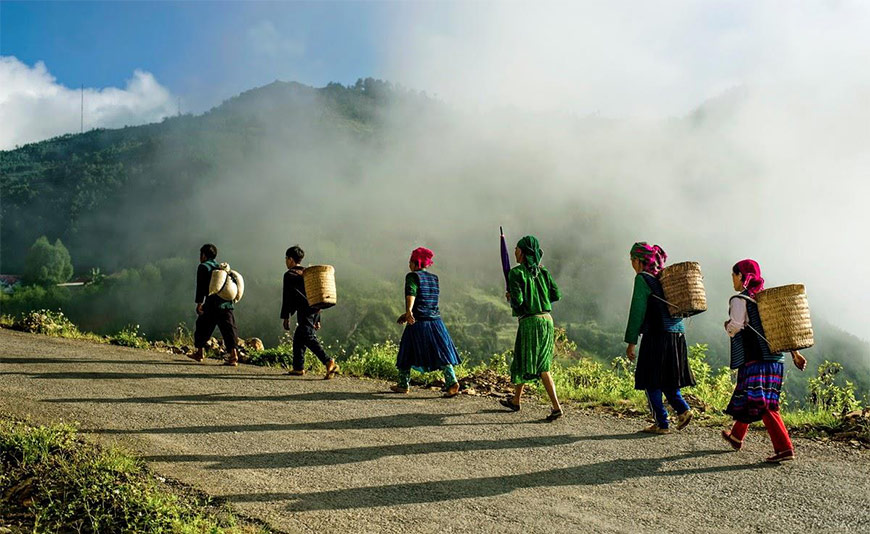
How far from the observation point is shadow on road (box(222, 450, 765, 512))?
510cm

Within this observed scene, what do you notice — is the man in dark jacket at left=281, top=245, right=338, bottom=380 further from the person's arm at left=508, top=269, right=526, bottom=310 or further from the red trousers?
the red trousers

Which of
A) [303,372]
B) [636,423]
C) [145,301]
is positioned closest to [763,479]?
[636,423]

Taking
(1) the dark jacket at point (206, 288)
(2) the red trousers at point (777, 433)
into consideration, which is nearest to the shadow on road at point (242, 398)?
(1) the dark jacket at point (206, 288)

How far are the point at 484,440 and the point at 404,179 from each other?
137 metres

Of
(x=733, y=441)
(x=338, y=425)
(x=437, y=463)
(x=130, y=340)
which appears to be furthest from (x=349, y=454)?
(x=130, y=340)

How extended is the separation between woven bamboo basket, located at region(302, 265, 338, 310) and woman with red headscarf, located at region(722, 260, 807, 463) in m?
5.69

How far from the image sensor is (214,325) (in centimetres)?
1162

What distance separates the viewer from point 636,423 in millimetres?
7852

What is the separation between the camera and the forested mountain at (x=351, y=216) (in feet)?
309

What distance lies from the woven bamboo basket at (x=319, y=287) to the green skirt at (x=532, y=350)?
11.0 ft

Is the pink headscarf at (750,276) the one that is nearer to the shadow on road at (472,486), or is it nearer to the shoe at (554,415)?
the shadow on road at (472,486)

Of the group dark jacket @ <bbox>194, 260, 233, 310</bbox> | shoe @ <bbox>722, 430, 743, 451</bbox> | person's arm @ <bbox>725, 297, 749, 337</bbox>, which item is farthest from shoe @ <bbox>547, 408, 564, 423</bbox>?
dark jacket @ <bbox>194, 260, 233, 310</bbox>

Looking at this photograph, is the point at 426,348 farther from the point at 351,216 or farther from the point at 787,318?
the point at 351,216

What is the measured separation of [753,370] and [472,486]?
9.98 ft
